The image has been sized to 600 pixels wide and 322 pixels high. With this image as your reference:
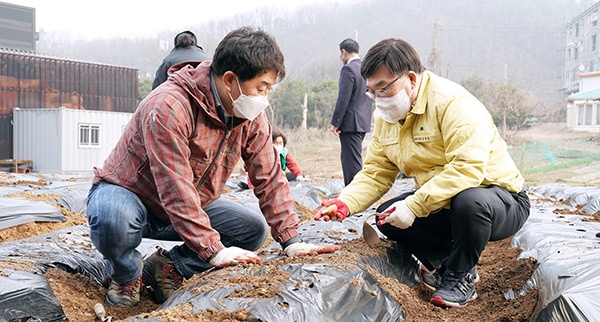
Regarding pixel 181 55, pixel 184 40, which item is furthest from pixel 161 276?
pixel 184 40

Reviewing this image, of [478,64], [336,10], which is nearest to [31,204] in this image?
[478,64]

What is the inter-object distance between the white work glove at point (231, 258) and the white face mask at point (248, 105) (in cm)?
54

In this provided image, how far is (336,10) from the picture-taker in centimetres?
7588

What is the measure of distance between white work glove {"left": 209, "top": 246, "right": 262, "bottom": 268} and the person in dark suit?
3892 millimetres

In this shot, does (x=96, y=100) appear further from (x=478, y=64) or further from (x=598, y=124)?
(x=478, y=64)

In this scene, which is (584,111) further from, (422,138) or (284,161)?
(422,138)

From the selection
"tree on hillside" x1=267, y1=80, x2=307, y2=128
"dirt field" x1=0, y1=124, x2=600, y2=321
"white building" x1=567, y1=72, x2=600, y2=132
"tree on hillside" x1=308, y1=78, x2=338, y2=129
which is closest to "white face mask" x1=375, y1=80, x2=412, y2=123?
"dirt field" x1=0, y1=124, x2=600, y2=321

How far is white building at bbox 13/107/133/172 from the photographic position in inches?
642

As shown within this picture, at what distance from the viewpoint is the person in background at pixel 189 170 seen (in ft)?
6.94

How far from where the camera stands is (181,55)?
449 cm

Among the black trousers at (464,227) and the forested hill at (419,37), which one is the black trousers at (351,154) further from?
→ the forested hill at (419,37)

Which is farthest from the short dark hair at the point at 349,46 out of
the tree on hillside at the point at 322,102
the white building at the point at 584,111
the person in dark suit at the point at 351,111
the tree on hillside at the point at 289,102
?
the tree on hillside at the point at 289,102

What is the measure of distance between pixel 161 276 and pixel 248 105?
91 centimetres

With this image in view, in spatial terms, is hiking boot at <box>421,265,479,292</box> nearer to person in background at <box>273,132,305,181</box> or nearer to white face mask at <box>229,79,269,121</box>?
white face mask at <box>229,79,269,121</box>
